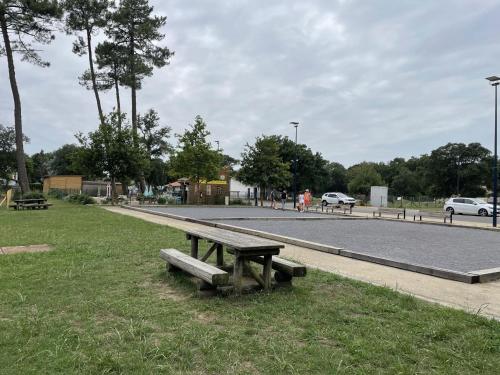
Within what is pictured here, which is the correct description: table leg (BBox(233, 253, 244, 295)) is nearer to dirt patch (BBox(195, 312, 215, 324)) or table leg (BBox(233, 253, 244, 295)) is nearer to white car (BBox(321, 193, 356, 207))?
dirt patch (BBox(195, 312, 215, 324))

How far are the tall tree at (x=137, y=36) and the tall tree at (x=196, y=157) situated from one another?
450cm

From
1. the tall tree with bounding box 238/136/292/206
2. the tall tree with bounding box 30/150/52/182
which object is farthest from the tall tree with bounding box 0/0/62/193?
the tall tree with bounding box 30/150/52/182

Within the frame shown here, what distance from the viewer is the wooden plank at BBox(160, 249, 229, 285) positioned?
4.95m

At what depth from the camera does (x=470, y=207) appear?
34.7 m

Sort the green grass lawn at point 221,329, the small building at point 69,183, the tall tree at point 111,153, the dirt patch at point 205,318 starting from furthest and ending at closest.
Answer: the small building at point 69,183 < the tall tree at point 111,153 < the dirt patch at point 205,318 < the green grass lawn at point 221,329

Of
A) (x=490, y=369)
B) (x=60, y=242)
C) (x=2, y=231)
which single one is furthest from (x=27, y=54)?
(x=490, y=369)

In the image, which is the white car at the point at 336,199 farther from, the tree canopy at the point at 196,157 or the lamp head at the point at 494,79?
the lamp head at the point at 494,79

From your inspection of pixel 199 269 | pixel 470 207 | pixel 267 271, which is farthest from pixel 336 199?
pixel 199 269

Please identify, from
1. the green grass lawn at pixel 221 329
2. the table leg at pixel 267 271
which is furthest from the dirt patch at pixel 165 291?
the table leg at pixel 267 271

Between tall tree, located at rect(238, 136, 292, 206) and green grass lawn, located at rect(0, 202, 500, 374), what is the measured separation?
36278 mm

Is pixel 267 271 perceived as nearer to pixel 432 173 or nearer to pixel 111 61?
pixel 111 61

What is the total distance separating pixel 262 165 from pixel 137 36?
1619 cm

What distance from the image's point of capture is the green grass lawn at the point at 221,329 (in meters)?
3.39

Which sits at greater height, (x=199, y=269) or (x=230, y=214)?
(x=199, y=269)
